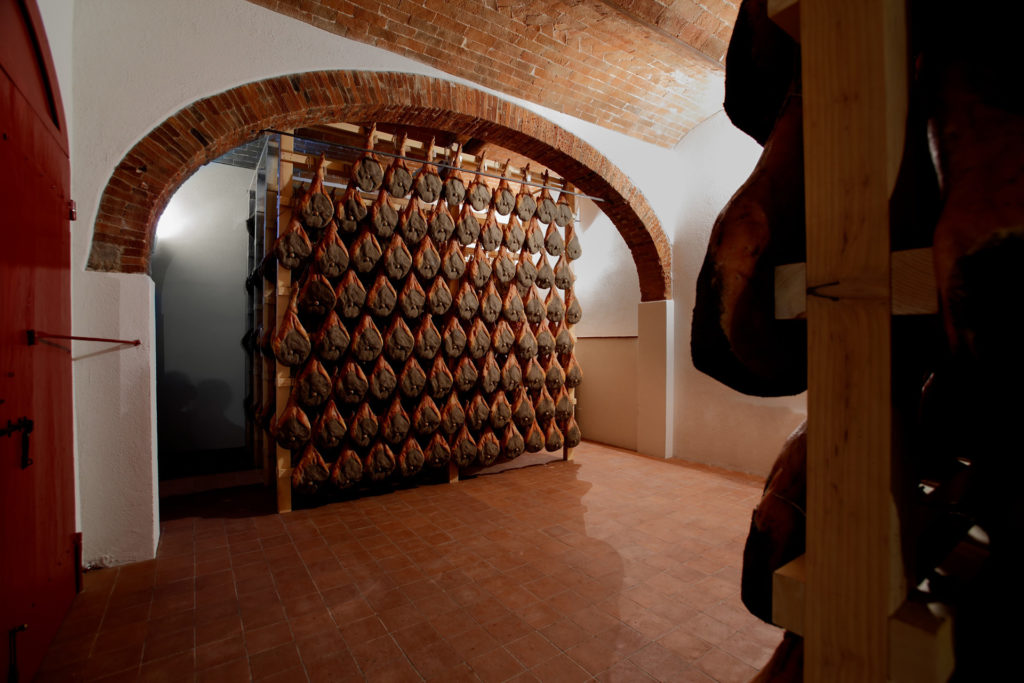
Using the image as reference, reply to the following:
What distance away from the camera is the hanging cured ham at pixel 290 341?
4.11m

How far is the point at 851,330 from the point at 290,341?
4237 mm

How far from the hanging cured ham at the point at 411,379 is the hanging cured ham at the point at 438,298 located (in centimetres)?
56

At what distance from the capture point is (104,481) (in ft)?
10.2

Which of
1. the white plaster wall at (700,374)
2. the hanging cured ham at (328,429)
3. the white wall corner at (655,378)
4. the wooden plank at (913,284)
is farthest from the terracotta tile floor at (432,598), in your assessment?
the wooden plank at (913,284)

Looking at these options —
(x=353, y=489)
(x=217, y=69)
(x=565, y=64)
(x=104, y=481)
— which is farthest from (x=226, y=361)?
(x=565, y=64)

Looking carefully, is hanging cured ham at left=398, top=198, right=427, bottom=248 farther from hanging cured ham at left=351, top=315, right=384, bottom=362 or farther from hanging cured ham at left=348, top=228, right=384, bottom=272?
hanging cured ham at left=351, top=315, right=384, bottom=362

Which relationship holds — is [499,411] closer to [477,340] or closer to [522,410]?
[522,410]

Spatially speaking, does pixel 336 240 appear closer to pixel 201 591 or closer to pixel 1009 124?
pixel 201 591

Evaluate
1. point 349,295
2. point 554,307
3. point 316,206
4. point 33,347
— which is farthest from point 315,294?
point 554,307

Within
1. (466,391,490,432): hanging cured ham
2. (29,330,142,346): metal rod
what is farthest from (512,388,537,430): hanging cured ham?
(29,330,142,346): metal rod

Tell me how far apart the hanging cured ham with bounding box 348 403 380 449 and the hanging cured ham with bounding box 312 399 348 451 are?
0.13 m

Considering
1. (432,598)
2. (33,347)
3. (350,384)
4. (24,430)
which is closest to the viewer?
(24,430)

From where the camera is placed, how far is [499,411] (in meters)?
5.29

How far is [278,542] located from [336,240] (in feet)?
8.43
